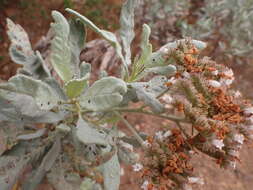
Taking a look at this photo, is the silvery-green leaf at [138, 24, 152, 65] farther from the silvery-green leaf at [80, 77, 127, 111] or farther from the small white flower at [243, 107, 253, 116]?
the small white flower at [243, 107, 253, 116]

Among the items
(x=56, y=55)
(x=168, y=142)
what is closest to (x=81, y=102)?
(x=56, y=55)

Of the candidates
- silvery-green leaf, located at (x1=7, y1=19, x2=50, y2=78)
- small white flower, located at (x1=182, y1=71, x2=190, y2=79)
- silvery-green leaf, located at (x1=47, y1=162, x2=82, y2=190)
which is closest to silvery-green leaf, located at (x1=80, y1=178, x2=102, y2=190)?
silvery-green leaf, located at (x1=47, y1=162, x2=82, y2=190)

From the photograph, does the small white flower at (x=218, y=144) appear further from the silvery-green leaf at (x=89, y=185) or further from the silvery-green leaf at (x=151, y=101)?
the silvery-green leaf at (x=89, y=185)

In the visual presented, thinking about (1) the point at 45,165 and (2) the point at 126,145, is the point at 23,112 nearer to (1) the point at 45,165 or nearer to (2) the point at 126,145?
(1) the point at 45,165

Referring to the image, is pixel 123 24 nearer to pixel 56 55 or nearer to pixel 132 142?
pixel 56 55

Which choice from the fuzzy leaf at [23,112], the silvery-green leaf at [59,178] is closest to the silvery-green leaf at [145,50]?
the fuzzy leaf at [23,112]
